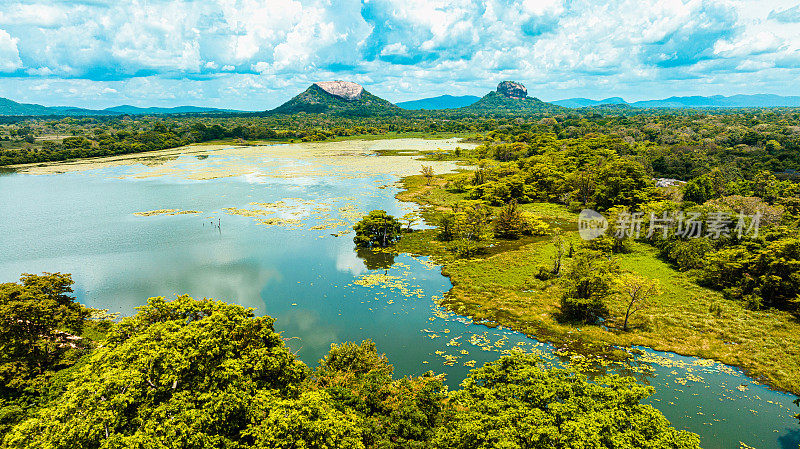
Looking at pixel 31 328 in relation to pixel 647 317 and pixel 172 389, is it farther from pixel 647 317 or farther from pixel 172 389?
pixel 647 317

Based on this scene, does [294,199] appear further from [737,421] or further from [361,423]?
[737,421]

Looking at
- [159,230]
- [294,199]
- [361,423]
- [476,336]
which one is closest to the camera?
[361,423]

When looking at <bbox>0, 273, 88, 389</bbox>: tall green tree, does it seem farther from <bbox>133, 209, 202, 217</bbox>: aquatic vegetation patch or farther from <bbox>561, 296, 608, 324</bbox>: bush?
<bbox>133, 209, 202, 217</bbox>: aquatic vegetation patch

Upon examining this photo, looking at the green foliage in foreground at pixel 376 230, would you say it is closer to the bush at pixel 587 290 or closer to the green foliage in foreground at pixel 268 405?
the bush at pixel 587 290

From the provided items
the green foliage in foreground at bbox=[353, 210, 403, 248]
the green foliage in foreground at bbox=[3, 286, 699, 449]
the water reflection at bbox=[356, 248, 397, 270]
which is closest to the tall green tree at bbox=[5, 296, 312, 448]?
the green foliage in foreground at bbox=[3, 286, 699, 449]

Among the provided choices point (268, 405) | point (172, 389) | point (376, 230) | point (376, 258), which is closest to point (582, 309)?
point (376, 258)

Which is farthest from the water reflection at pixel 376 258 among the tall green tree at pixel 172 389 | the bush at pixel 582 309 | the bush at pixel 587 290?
the tall green tree at pixel 172 389

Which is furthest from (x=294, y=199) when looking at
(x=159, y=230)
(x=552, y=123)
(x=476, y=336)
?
(x=552, y=123)
